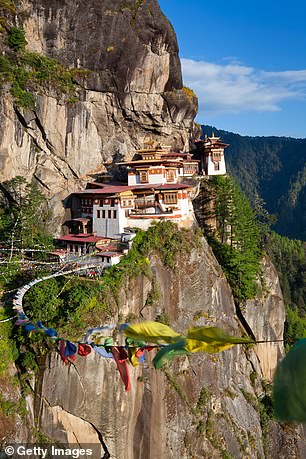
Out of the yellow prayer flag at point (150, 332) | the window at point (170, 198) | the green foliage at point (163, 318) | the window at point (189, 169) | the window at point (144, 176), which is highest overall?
the window at point (189, 169)

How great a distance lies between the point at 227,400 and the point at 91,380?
10354mm

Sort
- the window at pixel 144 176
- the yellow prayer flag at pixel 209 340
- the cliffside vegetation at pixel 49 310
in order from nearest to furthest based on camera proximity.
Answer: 1. the yellow prayer flag at pixel 209 340
2. the cliffside vegetation at pixel 49 310
3. the window at pixel 144 176

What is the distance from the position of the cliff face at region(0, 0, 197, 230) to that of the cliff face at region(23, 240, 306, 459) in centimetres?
1181

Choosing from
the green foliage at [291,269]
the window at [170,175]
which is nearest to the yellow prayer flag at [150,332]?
the window at [170,175]

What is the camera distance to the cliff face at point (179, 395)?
53.1 feet

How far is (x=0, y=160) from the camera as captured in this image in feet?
83.0

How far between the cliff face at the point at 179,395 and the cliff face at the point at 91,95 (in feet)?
38.8

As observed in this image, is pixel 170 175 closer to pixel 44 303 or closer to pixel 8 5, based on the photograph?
pixel 44 303

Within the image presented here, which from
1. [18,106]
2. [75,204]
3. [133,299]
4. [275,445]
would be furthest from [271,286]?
[18,106]

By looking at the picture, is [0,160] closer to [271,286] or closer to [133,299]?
[133,299]

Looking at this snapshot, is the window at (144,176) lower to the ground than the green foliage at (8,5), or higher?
lower

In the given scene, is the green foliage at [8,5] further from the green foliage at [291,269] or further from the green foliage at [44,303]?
the green foliage at [291,269]

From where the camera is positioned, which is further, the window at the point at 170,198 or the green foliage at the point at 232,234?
the green foliage at the point at 232,234

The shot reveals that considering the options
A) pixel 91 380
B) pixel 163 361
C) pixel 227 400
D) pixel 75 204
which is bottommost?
pixel 227 400
